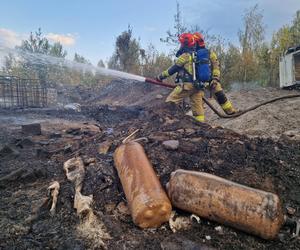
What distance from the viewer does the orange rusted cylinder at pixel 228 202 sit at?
2615 millimetres

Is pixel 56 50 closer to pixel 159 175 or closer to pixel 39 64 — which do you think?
pixel 39 64

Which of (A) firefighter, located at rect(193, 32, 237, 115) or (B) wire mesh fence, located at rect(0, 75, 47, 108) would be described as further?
(B) wire mesh fence, located at rect(0, 75, 47, 108)

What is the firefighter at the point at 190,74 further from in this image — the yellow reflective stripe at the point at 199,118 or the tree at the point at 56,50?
the tree at the point at 56,50

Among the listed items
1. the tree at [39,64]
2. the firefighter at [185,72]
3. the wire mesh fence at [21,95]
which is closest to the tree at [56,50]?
the tree at [39,64]

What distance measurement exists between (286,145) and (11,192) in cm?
385

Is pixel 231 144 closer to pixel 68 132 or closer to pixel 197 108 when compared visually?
pixel 197 108

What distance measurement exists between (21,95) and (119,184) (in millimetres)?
11339

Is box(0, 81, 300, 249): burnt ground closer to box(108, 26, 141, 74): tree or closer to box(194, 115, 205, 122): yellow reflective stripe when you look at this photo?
box(194, 115, 205, 122): yellow reflective stripe

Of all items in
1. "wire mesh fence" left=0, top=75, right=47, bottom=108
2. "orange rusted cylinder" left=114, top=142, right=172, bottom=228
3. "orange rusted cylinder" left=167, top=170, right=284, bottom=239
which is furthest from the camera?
"wire mesh fence" left=0, top=75, right=47, bottom=108

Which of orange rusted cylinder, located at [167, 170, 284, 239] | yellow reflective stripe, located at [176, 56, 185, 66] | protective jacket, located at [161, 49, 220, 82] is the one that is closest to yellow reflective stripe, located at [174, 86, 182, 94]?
protective jacket, located at [161, 49, 220, 82]

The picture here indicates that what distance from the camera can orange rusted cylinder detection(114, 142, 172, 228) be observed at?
278cm

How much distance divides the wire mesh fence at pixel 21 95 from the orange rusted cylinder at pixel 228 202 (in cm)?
1104

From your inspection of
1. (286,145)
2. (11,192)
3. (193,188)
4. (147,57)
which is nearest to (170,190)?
(193,188)

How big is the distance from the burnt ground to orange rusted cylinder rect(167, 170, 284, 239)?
15 cm
